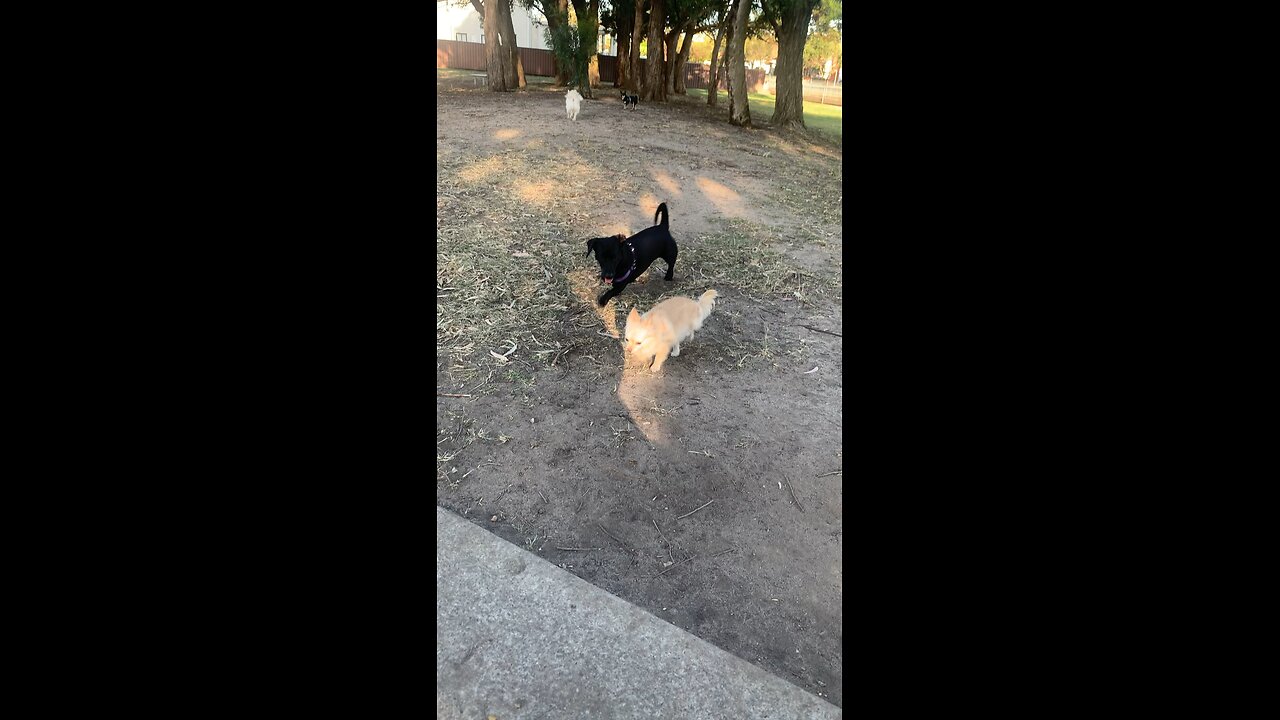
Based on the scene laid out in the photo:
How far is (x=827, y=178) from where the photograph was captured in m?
13.5

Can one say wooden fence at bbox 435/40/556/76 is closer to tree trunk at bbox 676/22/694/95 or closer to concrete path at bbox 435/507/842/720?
tree trunk at bbox 676/22/694/95

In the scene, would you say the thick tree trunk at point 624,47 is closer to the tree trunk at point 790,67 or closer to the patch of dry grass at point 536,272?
the tree trunk at point 790,67

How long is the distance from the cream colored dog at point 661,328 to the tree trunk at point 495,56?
18.3 metres

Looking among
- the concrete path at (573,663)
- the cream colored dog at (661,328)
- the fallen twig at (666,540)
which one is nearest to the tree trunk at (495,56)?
the cream colored dog at (661,328)

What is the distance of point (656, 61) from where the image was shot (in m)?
22.0

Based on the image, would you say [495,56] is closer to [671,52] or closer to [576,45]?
[576,45]

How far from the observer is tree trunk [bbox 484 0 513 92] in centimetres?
2075

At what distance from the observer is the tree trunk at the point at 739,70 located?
1577 cm

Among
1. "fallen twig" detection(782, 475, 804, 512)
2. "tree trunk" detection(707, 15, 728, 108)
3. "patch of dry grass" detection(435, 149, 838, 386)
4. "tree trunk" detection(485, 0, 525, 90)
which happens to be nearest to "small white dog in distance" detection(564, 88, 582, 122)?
"patch of dry grass" detection(435, 149, 838, 386)

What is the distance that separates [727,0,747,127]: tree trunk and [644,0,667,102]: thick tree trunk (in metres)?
4.45

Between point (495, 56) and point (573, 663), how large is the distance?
22.3 meters
